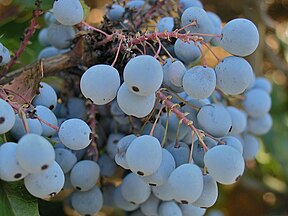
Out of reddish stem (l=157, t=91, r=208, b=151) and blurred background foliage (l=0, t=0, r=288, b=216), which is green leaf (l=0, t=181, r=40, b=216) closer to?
reddish stem (l=157, t=91, r=208, b=151)

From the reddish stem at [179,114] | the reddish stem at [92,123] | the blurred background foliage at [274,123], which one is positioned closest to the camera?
the reddish stem at [179,114]

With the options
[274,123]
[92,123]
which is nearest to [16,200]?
[92,123]

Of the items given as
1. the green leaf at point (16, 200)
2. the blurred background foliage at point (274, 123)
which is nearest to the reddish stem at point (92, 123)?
the green leaf at point (16, 200)

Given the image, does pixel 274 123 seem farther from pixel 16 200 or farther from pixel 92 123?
pixel 16 200

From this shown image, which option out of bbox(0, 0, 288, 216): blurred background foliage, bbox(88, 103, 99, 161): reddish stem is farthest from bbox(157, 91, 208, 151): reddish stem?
bbox(0, 0, 288, 216): blurred background foliage

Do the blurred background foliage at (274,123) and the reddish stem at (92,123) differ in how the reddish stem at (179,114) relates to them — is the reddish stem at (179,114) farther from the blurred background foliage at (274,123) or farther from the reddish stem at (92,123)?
the blurred background foliage at (274,123)

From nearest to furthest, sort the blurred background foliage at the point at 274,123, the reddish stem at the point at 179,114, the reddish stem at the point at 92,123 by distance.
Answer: the reddish stem at the point at 179,114 < the reddish stem at the point at 92,123 < the blurred background foliage at the point at 274,123
